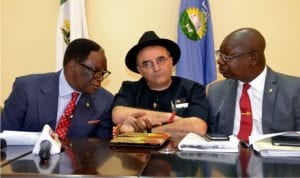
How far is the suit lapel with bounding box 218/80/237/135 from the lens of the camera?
78.5 inches

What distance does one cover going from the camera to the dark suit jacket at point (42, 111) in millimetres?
1885

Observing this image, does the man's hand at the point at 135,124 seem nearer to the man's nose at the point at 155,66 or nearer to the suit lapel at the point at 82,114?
the suit lapel at the point at 82,114

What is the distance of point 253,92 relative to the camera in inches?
78.9

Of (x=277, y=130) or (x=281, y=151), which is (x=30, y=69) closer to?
(x=277, y=130)

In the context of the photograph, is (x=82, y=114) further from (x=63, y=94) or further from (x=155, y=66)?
(x=155, y=66)

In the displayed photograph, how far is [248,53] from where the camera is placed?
6.57 feet

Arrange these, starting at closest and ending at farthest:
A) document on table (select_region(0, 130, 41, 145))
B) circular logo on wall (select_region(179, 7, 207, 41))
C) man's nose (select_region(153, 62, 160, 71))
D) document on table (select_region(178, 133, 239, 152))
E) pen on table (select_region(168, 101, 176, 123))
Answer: document on table (select_region(178, 133, 239, 152)) → document on table (select_region(0, 130, 41, 145)) → pen on table (select_region(168, 101, 176, 123)) → man's nose (select_region(153, 62, 160, 71)) → circular logo on wall (select_region(179, 7, 207, 41))

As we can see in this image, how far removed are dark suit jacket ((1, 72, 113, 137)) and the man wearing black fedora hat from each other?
0.11m

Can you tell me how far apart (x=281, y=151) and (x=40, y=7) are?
2837 mm

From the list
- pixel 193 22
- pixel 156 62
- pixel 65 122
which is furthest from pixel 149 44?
pixel 193 22

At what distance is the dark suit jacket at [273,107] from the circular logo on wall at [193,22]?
1099 millimetres

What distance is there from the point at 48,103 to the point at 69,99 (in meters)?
0.13

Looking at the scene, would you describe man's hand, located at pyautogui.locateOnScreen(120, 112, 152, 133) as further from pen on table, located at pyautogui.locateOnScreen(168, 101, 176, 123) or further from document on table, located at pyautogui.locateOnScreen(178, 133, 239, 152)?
document on table, located at pyautogui.locateOnScreen(178, 133, 239, 152)

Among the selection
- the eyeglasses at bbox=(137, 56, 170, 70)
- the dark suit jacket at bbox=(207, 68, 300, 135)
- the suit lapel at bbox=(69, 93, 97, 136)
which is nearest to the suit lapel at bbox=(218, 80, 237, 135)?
the dark suit jacket at bbox=(207, 68, 300, 135)
